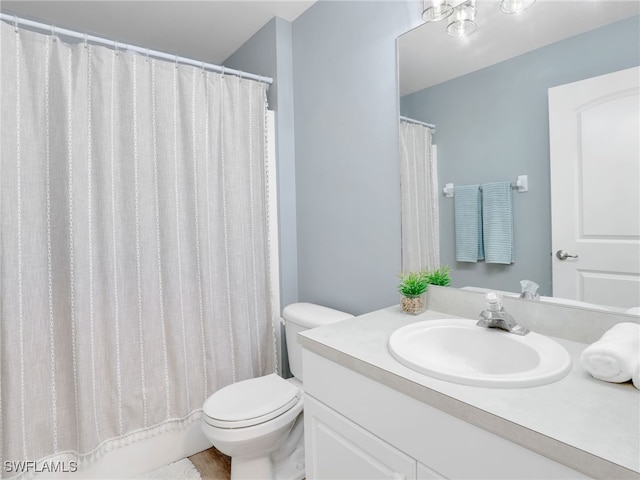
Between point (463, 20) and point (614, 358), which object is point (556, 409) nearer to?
point (614, 358)

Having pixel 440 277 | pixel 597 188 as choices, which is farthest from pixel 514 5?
pixel 440 277

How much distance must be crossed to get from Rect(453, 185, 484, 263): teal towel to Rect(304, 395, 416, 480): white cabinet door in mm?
760

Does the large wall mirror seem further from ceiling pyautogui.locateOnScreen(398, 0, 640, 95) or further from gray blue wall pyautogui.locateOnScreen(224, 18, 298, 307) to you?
gray blue wall pyautogui.locateOnScreen(224, 18, 298, 307)

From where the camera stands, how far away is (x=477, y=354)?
1.12 m

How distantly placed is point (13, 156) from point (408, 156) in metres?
1.62

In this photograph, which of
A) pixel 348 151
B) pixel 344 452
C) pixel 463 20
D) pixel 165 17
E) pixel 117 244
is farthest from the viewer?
pixel 165 17

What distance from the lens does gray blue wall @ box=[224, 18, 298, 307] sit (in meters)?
2.10

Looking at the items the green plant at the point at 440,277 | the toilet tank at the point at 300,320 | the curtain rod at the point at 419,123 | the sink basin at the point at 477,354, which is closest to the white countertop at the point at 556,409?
the sink basin at the point at 477,354

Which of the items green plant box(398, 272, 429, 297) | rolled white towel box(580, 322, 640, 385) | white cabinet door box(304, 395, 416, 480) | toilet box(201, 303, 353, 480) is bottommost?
toilet box(201, 303, 353, 480)

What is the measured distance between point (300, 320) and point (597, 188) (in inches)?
52.0

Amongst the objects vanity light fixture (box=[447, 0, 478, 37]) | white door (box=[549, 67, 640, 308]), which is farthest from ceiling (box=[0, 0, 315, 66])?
white door (box=[549, 67, 640, 308])

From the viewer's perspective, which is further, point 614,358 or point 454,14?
point 454,14

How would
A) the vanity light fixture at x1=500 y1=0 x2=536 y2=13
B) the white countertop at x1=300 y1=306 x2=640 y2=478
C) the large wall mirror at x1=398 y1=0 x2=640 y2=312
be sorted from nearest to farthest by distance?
the white countertop at x1=300 y1=306 x2=640 y2=478 < the large wall mirror at x1=398 y1=0 x2=640 y2=312 < the vanity light fixture at x1=500 y1=0 x2=536 y2=13

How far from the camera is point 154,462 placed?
1715 mm
